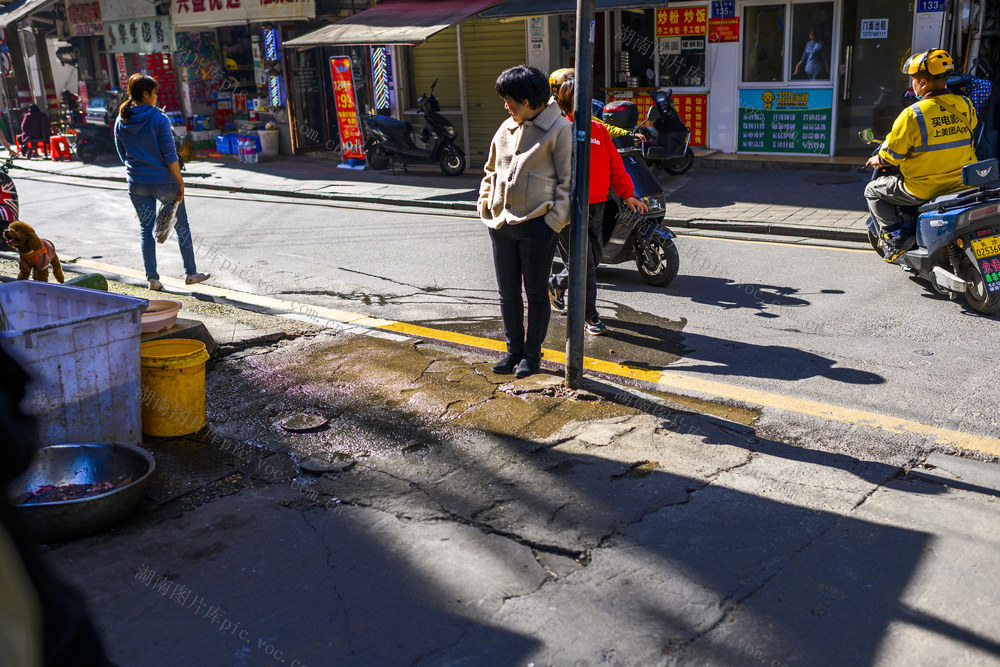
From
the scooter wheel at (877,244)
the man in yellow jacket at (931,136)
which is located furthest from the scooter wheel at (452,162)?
the man in yellow jacket at (931,136)

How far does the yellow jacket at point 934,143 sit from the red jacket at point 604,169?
7.41ft

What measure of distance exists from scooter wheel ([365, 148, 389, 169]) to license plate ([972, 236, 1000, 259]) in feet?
39.2

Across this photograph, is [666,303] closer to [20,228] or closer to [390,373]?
[390,373]

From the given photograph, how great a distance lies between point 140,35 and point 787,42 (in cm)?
1629

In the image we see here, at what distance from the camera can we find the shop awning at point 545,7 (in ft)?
41.3

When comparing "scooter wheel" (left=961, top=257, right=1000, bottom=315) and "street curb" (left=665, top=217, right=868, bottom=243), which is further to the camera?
"street curb" (left=665, top=217, right=868, bottom=243)

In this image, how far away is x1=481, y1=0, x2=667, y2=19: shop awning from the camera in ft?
41.3

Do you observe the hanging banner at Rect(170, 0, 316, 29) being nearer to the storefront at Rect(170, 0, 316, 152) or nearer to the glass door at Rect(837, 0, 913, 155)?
the storefront at Rect(170, 0, 316, 152)

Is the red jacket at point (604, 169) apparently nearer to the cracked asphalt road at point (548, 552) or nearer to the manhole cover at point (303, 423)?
the cracked asphalt road at point (548, 552)

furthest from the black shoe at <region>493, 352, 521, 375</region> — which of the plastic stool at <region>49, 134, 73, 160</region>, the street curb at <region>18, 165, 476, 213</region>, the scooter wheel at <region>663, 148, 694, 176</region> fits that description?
the plastic stool at <region>49, 134, 73, 160</region>

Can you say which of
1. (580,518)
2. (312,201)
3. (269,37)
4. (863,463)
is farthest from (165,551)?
(269,37)

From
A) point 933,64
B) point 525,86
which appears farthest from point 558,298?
point 933,64

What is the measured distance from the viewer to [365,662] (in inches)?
122

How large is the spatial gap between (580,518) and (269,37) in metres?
17.4
